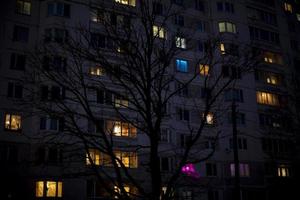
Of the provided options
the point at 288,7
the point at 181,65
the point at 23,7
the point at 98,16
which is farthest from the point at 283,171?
the point at 98,16

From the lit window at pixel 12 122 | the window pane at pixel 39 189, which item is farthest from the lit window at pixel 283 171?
the lit window at pixel 12 122

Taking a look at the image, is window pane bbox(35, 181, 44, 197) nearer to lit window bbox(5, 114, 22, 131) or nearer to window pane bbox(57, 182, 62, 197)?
window pane bbox(57, 182, 62, 197)

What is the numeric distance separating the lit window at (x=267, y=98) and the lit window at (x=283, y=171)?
7798mm

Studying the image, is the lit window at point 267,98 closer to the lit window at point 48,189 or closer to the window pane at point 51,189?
the lit window at point 48,189

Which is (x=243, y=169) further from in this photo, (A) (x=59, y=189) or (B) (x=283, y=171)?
(A) (x=59, y=189)

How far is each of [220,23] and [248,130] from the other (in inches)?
528

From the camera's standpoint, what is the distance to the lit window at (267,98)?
148ft

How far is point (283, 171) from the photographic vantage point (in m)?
44.1

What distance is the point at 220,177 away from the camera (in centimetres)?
3950

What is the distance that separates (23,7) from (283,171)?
3425 centimetres

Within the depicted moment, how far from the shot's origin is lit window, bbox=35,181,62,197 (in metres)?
30.9

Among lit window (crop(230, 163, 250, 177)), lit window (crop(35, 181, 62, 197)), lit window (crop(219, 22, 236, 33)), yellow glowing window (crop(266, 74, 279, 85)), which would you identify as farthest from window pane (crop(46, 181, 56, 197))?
yellow glowing window (crop(266, 74, 279, 85))

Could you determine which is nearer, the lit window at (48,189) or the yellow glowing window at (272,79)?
the lit window at (48,189)

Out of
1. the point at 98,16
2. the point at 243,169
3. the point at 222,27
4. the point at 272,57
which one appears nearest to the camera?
the point at 98,16
